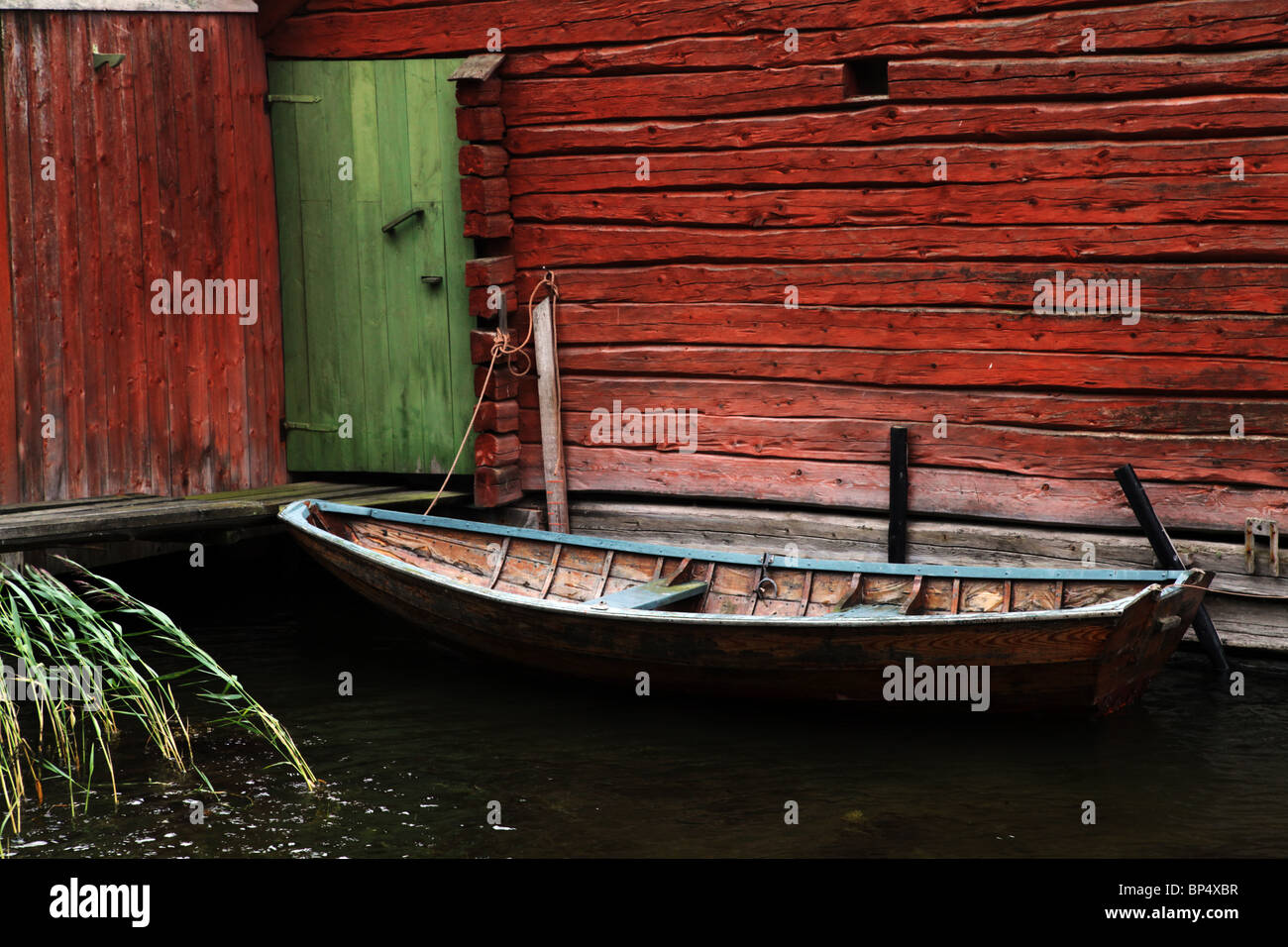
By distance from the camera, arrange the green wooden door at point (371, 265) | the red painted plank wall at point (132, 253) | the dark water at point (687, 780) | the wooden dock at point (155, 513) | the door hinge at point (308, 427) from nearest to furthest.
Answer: the dark water at point (687, 780), the wooden dock at point (155, 513), the red painted plank wall at point (132, 253), the green wooden door at point (371, 265), the door hinge at point (308, 427)

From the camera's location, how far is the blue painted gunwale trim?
6445 millimetres

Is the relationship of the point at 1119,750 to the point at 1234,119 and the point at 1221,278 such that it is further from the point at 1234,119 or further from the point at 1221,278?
the point at 1234,119

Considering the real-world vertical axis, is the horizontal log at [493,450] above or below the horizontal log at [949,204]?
below

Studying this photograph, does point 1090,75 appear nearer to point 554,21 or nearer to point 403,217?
point 554,21

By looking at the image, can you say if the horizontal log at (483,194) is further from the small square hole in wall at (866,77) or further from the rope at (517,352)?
the small square hole in wall at (866,77)

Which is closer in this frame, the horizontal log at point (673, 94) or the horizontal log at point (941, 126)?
the horizontal log at point (941, 126)

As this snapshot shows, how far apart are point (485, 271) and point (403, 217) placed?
76cm

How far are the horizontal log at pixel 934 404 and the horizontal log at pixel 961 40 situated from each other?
1.65m

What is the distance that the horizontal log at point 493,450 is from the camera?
8688 millimetres

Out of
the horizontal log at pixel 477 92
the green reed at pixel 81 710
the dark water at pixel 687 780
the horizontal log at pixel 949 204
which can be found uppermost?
the horizontal log at pixel 477 92

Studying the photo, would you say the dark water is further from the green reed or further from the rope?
the rope

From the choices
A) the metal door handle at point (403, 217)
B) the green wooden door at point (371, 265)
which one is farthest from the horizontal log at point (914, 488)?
the metal door handle at point (403, 217)

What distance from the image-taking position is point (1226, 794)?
19.0 ft

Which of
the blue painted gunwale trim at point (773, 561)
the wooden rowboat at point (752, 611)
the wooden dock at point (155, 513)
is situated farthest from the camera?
the wooden dock at point (155, 513)
